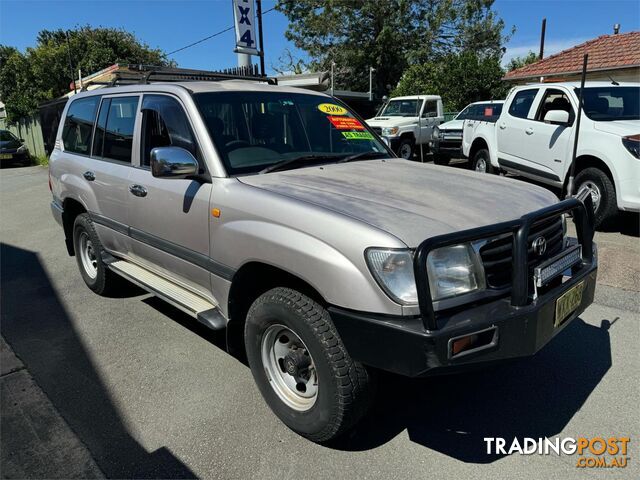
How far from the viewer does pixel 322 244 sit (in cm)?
234

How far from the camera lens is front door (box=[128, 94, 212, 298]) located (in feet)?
10.4

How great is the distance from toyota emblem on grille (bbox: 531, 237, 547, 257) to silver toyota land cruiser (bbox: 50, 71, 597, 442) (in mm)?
14

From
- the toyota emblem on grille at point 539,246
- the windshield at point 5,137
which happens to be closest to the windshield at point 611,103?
the toyota emblem on grille at point 539,246

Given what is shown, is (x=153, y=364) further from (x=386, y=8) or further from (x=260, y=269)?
(x=386, y=8)

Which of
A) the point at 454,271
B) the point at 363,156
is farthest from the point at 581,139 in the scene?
the point at 454,271

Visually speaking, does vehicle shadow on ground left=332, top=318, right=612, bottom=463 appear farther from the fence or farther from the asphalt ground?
the fence

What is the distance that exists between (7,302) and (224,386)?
124 inches

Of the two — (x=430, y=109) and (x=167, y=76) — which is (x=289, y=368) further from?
(x=430, y=109)

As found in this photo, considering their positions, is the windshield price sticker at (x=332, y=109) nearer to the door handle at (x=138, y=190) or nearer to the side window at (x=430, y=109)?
the door handle at (x=138, y=190)

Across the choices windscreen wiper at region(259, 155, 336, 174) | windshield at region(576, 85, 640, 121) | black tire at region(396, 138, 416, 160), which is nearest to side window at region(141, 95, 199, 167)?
windscreen wiper at region(259, 155, 336, 174)

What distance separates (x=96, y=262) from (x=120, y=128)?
147 centimetres

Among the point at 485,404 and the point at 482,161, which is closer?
the point at 485,404

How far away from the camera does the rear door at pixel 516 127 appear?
8.01 metres

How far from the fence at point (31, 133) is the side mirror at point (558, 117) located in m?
22.4
